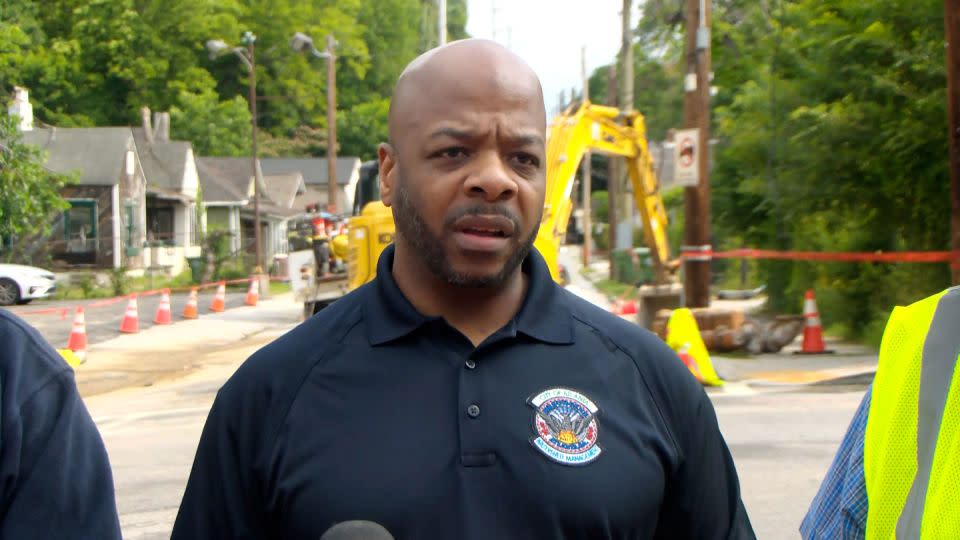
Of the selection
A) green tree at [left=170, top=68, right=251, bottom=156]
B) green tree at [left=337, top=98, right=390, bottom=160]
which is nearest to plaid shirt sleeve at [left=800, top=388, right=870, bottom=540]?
green tree at [left=170, top=68, right=251, bottom=156]

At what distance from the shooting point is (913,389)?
6.84 feet

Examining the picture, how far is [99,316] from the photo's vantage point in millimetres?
27594

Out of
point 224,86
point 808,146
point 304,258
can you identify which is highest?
point 224,86

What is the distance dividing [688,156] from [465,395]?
662 inches

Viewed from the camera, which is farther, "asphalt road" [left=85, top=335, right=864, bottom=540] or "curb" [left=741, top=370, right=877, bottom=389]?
"curb" [left=741, top=370, right=877, bottom=389]

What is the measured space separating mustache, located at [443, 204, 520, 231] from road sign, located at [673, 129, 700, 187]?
54.1 ft

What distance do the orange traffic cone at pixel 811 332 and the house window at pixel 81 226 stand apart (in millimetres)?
34651

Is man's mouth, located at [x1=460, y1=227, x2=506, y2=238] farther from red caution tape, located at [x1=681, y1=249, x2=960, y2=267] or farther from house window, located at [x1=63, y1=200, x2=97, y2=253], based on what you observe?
house window, located at [x1=63, y1=200, x2=97, y2=253]

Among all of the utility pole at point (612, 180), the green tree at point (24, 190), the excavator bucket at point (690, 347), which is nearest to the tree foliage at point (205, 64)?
the green tree at point (24, 190)

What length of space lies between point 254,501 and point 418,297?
0.47m

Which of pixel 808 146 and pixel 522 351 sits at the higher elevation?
pixel 808 146

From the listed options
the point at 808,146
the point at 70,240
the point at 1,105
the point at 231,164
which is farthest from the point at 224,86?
the point at 808,146

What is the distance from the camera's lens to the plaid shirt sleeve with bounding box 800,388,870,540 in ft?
7.31

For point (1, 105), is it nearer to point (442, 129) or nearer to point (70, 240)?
point (70, 240)
